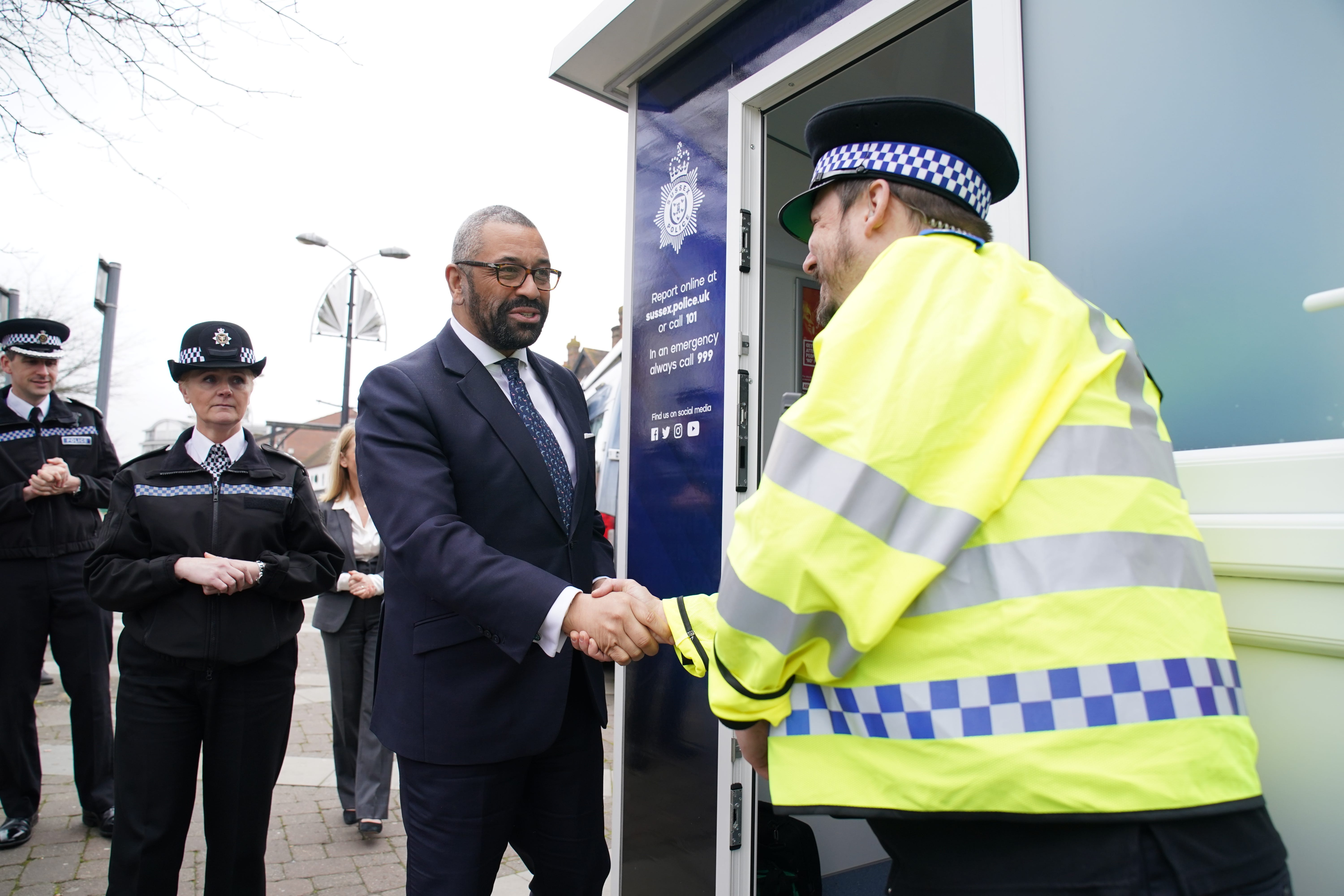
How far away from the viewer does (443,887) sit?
7.07 feet

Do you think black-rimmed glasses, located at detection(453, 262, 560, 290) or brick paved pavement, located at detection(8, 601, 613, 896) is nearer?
black-rimmed glasses, located at detection(453, 262, 560, 290)

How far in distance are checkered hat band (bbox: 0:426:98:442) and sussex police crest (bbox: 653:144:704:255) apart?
11.2ft

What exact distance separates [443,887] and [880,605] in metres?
1.65

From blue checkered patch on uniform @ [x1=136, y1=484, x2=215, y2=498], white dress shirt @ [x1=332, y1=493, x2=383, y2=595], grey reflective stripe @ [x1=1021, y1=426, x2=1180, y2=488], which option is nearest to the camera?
grey reflective stripe @ [x1=1021, y1=426, x2=1180, y2=488]

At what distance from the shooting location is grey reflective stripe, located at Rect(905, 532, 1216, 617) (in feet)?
3.49

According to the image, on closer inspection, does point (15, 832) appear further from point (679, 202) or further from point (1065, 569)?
point (1065, 569)

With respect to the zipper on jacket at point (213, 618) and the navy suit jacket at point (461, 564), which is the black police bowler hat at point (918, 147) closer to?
the navy suit jacket at point (461, 564)

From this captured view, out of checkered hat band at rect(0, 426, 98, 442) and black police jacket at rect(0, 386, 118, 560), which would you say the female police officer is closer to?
black police jacket at rect(0, 386, 118, 560)

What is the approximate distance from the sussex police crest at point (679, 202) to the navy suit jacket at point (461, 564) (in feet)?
4.38

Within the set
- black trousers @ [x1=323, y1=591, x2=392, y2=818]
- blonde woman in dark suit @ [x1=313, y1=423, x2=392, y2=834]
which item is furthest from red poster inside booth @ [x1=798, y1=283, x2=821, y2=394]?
black trousers @ [x1=323, y1=591, x2=392, y2=818]

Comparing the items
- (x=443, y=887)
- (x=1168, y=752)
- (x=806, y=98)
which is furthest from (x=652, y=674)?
(x=806, y=98)

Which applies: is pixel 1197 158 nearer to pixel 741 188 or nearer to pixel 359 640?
pixel 741 188

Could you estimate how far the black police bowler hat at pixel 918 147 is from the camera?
1513 mm

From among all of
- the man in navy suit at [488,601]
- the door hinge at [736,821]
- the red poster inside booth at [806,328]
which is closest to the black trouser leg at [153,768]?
the man in navy suit at [488,601]
